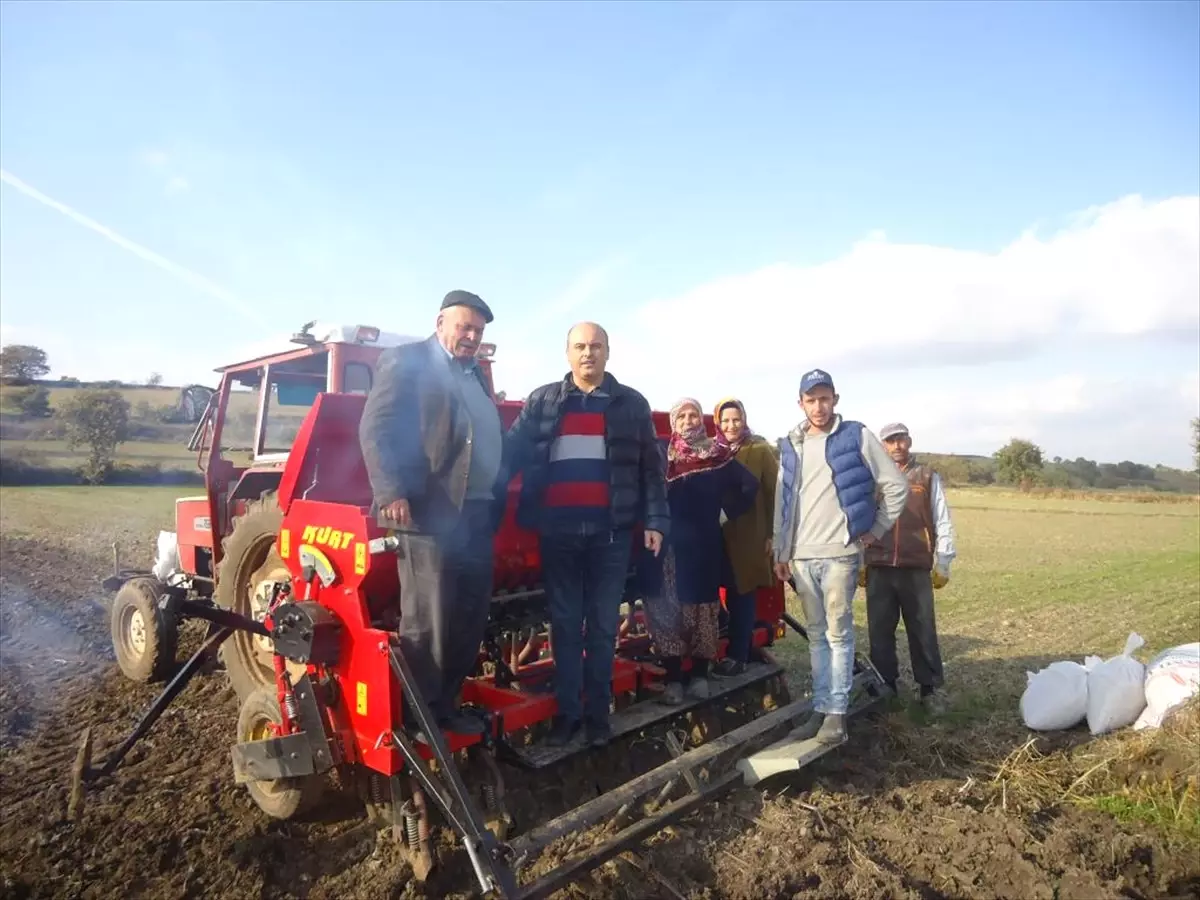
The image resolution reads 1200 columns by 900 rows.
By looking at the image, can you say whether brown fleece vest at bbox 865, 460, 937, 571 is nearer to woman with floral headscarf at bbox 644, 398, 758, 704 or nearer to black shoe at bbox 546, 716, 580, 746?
woman with floral headscarf at bbox 644, 398, 758, 704

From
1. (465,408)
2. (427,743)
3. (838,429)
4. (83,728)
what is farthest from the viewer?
(83,728)

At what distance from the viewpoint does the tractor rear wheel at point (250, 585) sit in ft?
15.1

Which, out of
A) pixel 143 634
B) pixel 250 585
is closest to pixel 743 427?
pixel 250 585

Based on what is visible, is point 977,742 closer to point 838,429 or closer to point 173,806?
point 838,429

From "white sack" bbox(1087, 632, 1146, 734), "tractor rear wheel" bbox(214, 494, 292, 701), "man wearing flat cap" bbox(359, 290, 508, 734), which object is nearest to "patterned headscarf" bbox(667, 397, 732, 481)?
"man wearing flat cap" bbox(359, 290, 508, 734)

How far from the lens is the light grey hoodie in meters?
4.23

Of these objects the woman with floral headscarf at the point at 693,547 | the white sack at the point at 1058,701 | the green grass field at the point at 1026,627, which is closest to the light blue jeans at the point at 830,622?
the woman with floral headscarf at the point at 693,547

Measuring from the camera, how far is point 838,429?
4324 mm

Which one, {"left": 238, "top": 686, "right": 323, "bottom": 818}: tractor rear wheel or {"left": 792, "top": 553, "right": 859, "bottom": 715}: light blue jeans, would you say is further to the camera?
{"left": 792, "top": 553, "right": 859, "bottom": 715}: light blue jeans

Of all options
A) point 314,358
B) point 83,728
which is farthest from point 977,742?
point 83,728

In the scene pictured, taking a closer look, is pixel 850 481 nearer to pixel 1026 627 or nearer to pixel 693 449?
pixel 693 449

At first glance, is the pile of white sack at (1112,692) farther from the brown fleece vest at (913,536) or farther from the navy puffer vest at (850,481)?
the navy puffer vest at (850,481)

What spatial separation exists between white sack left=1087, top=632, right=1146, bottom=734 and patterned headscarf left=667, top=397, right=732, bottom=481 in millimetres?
2721

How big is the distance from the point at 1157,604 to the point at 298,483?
419 inches
